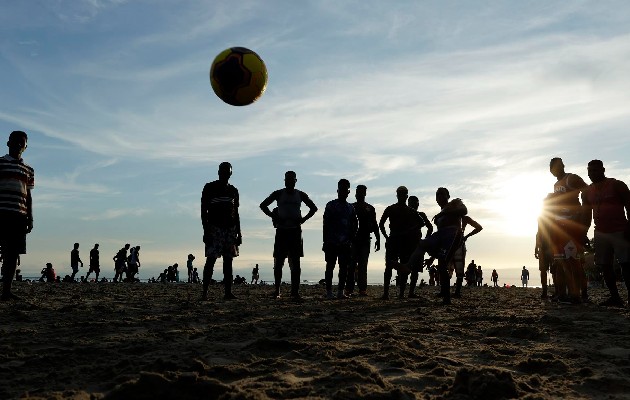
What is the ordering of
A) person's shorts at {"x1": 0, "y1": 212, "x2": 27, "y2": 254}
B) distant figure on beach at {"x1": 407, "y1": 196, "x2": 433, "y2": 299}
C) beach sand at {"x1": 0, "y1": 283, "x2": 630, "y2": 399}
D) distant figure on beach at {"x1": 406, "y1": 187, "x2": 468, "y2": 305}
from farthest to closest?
distant figure on beach at {"x1": 407, "y1": 196, "x2": 433, "y2": 299}, distant figure on beach at {"x1": 406, "y1": 187, "x2": 468, "y2": 305}, person's shorts at {"x1": 0, "y1": 212, "x2": 27, "y2": 254}, beach sand at {"x1": 0, "y1": 283, "x2": 630, "y2": 399}

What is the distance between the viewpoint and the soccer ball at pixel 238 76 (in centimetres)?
782

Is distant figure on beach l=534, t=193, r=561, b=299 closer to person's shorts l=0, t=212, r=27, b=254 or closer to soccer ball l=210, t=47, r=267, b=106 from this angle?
soccer ball l=210, t=47, r=267, b=106

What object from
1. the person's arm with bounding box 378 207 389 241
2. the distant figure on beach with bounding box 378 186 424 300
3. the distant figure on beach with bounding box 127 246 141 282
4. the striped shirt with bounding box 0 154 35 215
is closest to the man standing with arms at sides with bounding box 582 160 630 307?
the distant figure on beach with bounding box 378 186 424 300

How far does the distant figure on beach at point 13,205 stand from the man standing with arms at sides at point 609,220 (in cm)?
770

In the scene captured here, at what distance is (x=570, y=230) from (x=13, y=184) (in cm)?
775

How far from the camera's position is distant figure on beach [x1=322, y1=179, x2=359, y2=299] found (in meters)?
8.66

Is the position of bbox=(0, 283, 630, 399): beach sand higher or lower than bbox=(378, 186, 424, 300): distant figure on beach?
lower

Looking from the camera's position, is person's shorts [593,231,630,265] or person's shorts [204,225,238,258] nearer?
person's shorts [593,231,630,265]

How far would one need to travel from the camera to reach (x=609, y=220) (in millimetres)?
6996

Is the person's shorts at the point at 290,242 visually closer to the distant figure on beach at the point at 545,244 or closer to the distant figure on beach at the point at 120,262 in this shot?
the distant figure on beach at the point at 545,244

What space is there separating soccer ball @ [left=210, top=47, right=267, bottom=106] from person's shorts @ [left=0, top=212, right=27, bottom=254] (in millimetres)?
3298

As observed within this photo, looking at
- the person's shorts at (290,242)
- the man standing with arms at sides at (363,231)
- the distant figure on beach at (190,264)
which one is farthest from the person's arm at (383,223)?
the distant figure on beach at (190,264)

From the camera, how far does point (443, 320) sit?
211 inches

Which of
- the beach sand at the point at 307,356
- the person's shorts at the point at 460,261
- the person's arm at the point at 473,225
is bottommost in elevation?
the beach sand at the point at 307,356
